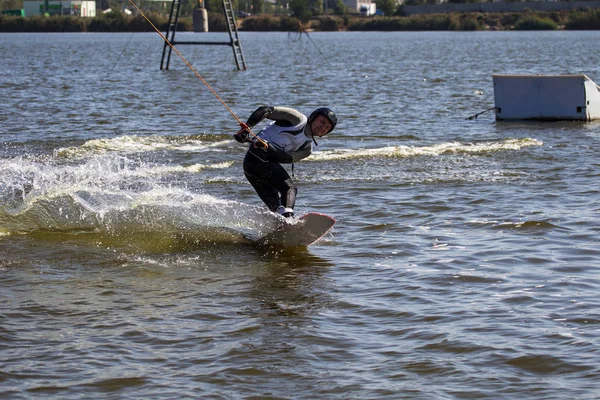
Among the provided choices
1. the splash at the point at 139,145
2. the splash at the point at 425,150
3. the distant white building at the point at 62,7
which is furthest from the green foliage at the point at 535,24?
the splash at the point at 139,145

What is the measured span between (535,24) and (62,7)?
77.1 meters

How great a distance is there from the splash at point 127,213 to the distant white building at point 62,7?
153013 mm

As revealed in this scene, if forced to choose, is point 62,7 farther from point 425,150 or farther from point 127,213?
point 127,213

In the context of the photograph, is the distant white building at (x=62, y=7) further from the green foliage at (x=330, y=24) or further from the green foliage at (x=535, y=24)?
the green foliage at (x=535, y=24)

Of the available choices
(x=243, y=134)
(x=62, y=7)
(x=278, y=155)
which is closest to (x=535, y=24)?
(x=62, y=7)

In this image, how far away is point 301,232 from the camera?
973 centimetres

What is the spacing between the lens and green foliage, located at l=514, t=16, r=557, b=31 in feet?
410

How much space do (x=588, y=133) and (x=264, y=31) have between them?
122544 millimetres

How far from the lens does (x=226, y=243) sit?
1002cm

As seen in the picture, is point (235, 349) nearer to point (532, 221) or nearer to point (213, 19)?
point (532, 221)

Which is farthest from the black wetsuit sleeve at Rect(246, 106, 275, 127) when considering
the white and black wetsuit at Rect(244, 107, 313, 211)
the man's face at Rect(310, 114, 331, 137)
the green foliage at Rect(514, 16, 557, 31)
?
the green foliage at Rect(514, 16, 557, 31)

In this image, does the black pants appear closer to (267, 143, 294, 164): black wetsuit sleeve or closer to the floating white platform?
(267, 143, 294, 164): black wetsuit sleeve

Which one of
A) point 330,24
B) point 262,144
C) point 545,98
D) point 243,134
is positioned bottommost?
point 545,98

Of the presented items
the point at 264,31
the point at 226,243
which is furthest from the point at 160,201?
the point at 264,31
